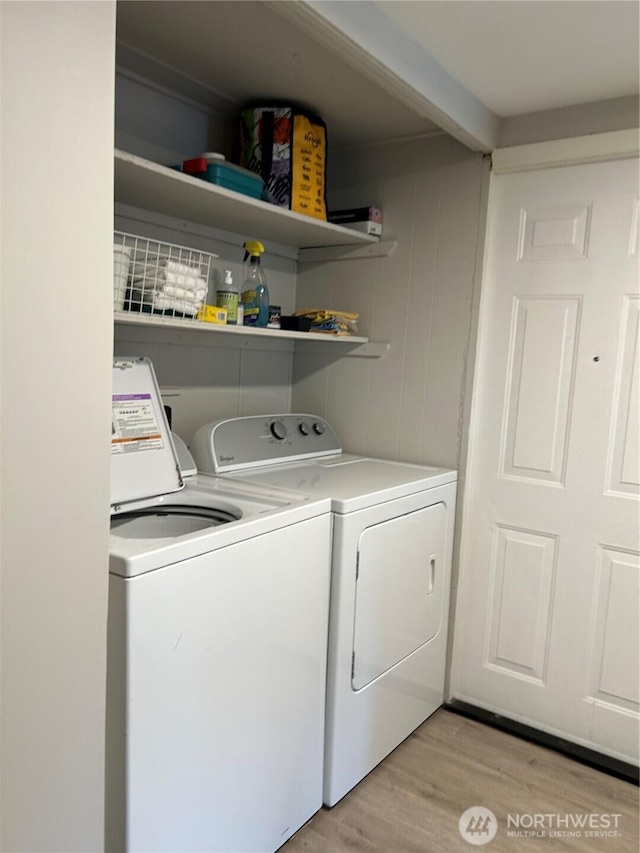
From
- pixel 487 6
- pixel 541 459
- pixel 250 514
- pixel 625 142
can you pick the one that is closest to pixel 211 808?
pixel 250 514

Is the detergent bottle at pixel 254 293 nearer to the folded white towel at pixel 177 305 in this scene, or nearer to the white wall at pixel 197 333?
the white wall at pixel 197 333

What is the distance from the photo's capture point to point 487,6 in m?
1.55

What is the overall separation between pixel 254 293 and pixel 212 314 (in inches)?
12.5

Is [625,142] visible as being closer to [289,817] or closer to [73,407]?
[73,407]

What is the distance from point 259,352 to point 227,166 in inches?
35.3

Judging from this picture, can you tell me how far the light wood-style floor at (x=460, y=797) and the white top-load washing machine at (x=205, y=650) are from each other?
0.14 metres

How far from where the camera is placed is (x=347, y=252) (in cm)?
262

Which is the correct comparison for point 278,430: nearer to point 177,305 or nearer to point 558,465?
point 177,305

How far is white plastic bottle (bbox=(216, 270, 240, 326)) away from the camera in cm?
198

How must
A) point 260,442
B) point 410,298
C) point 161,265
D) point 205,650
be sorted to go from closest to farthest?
point 205,650 < point 161,265 < point 260,442 < point 410,298

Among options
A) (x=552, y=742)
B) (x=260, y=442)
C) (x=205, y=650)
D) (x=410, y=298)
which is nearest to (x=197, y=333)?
(x=260, y=442)

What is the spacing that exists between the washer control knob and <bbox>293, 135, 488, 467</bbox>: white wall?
35 cm

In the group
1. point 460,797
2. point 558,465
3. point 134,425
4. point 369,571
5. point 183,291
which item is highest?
point 183,291

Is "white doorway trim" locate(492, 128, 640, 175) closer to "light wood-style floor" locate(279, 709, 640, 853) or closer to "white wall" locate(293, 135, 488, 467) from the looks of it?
"white wall" locate(293, 135, 488, 467)
